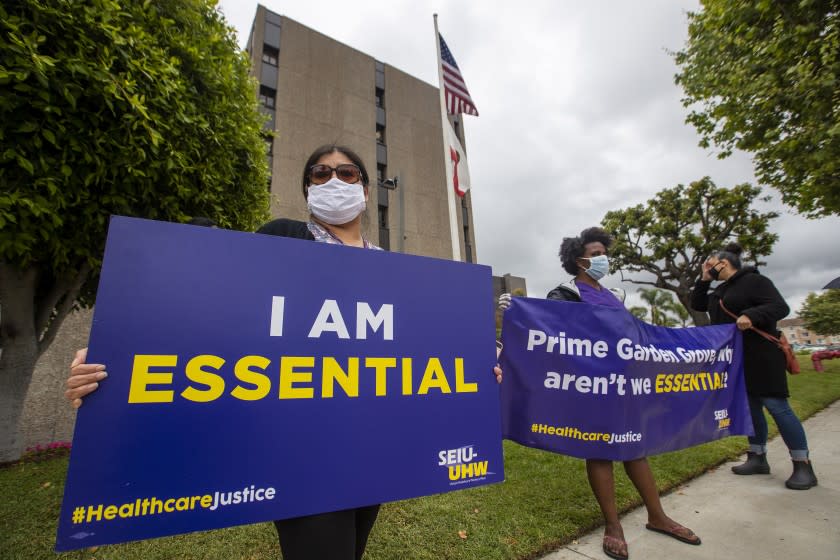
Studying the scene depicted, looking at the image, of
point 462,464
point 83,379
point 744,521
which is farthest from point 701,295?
point 83,379

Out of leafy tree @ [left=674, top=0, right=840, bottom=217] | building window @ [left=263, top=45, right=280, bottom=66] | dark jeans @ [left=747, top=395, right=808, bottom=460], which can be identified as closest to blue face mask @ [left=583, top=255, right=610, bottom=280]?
dark jeans @ [left=747, top=395, right=808, bottom=460]

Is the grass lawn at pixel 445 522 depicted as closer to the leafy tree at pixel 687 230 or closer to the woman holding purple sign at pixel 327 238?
the woman holding purple sign at pixel 327 238

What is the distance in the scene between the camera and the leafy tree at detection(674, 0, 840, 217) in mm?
6117

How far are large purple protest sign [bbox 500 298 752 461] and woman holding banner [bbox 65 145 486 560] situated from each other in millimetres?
1164

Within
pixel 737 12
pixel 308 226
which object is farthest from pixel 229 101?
pixel 737 12

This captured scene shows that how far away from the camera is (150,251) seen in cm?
124

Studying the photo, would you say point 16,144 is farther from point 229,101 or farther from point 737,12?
point 737,12

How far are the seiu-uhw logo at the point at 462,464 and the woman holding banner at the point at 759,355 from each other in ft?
10.5

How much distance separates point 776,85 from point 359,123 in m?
17.0

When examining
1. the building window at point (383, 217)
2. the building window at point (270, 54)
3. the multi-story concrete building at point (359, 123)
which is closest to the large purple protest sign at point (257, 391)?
the multi-story concrete building at point (359, 123)

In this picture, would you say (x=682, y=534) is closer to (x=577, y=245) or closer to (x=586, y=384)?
(x=586, y=384)

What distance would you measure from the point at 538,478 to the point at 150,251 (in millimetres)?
3820

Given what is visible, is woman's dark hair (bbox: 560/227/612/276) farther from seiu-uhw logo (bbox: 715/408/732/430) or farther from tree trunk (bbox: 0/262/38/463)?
tree trunk (bbox: 0/262/38/463)

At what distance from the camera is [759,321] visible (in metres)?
3.41
